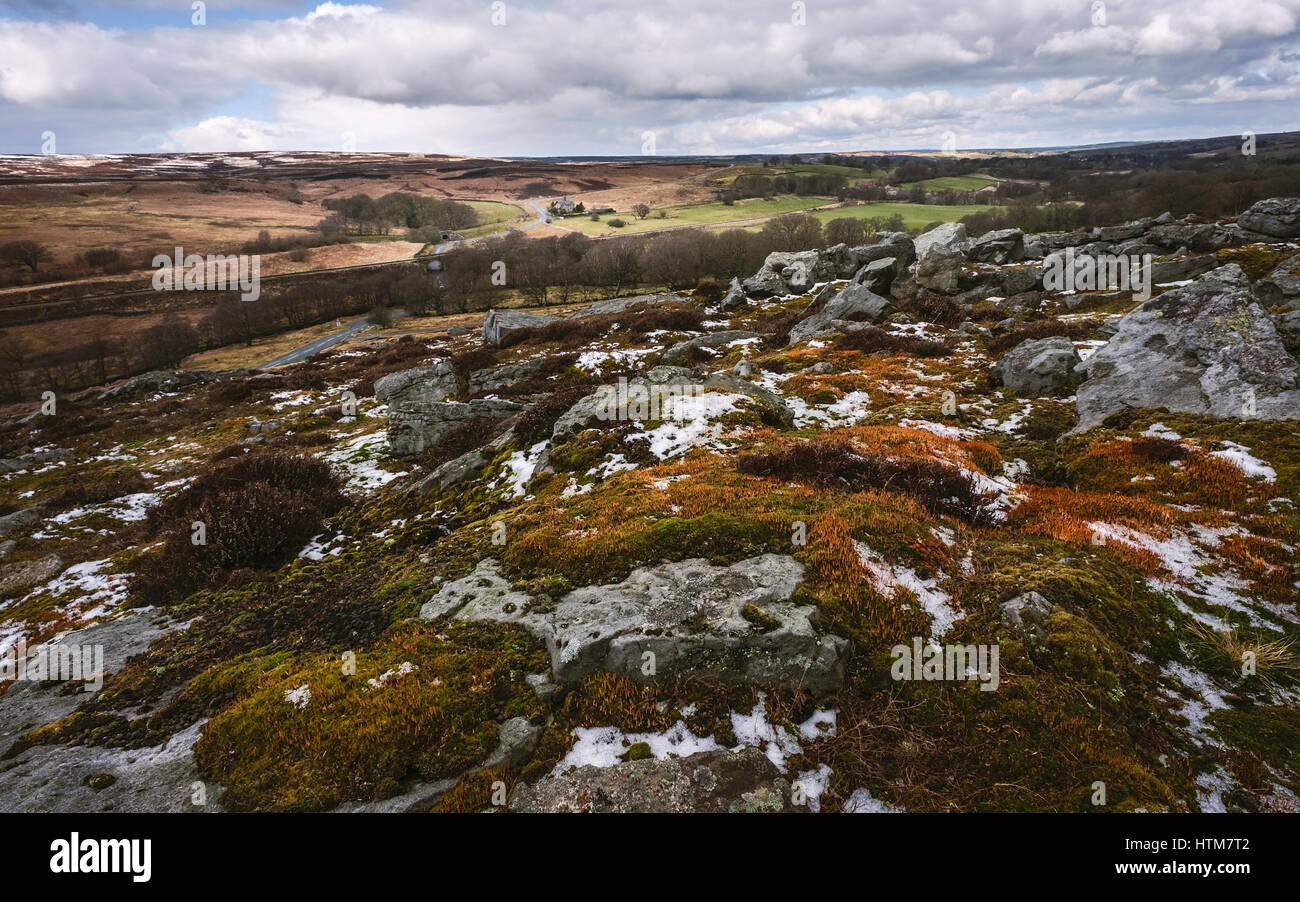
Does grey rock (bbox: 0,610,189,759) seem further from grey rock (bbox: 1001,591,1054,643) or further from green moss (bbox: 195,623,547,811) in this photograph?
grey rock (bbox: 1001,591,1054,643)

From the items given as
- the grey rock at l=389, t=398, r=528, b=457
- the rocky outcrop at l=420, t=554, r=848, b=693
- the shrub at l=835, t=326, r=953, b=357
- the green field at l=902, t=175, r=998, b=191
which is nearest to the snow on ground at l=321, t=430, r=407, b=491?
the grey rock at l=389, t=398, r=528, b=457

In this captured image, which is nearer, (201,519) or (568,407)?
(201,519)

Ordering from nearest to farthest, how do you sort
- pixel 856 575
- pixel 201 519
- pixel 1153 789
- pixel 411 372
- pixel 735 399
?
1. pixel 1153 789
2. pixel 856 575
3. pixel 201 519
4. pixel 735 399
5. pixel 411 372

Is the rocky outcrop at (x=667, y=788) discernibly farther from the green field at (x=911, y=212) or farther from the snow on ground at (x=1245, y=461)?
the green field at (x=911, y=212)

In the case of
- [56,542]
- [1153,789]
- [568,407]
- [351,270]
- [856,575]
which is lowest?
[56,542]

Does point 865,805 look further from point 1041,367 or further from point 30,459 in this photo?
point 30,459
